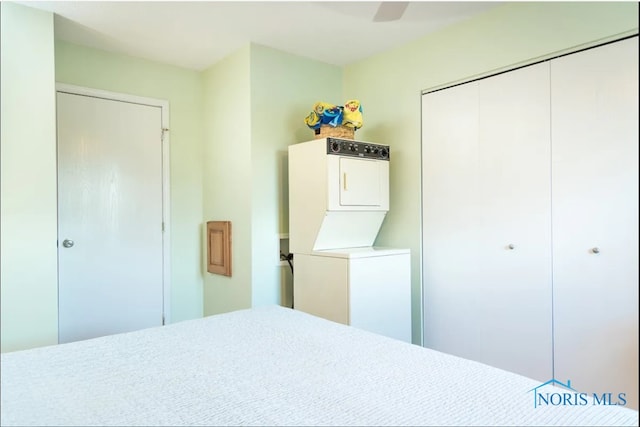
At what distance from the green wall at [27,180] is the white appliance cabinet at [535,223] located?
2.18 metres

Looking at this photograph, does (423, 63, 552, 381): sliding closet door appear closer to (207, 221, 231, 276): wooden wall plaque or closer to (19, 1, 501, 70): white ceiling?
(19, 1, 501, 70): white ceiling

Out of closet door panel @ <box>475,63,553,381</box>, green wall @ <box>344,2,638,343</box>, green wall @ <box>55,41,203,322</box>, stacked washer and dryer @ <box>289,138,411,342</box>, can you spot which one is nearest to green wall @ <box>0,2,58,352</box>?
green wall @ <box>55,41,203,322</box>

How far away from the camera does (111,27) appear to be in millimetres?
2443

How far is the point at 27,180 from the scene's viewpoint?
6.77ft

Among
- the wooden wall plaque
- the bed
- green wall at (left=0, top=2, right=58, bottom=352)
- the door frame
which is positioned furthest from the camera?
the door frame

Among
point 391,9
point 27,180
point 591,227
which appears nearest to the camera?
point 591,227

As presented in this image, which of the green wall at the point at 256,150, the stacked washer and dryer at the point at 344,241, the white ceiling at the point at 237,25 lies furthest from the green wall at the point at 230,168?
the stacked washer and dryer at the point at 344,241

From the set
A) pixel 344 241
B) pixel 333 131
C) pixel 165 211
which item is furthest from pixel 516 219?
pixel 165 211

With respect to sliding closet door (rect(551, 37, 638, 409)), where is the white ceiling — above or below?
above

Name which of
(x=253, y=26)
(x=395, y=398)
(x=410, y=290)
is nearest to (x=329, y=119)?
(x=253, y=26)

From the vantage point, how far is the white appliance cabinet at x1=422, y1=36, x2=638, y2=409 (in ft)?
5.80

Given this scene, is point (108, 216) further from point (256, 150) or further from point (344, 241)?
point (344, 241)

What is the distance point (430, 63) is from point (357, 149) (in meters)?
0.73

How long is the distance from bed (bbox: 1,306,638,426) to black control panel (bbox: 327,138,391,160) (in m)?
1.36
